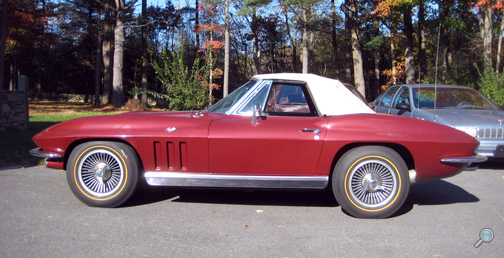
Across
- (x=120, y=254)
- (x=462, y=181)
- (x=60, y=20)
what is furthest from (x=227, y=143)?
(x=60, y=20)

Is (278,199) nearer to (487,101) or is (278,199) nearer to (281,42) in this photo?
(487,101)

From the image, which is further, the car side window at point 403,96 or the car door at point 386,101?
the car door at point 386,101

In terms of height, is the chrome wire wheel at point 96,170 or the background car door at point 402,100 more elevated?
the background car door at point 402,100

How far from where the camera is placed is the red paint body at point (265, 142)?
4.03 metres

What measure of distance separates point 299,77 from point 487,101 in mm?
5557

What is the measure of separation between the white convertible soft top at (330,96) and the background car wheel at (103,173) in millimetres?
1811

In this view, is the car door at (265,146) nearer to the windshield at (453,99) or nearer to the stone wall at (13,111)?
the windshield at (453,99)

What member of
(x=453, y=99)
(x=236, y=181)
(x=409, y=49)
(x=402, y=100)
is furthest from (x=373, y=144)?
(x=409, y=49)

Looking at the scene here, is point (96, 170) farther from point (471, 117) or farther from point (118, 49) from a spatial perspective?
point (118, 49)

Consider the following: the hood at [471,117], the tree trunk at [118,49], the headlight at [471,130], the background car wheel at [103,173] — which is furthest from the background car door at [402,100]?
the tree trunk at [118,49]

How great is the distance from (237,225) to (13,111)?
9.53 metres

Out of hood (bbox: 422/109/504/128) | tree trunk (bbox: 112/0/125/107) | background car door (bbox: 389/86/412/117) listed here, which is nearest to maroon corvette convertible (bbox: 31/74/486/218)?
hood (bbox: 422/109/504/128)

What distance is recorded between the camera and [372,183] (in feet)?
13.2

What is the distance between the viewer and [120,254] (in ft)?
10.0
